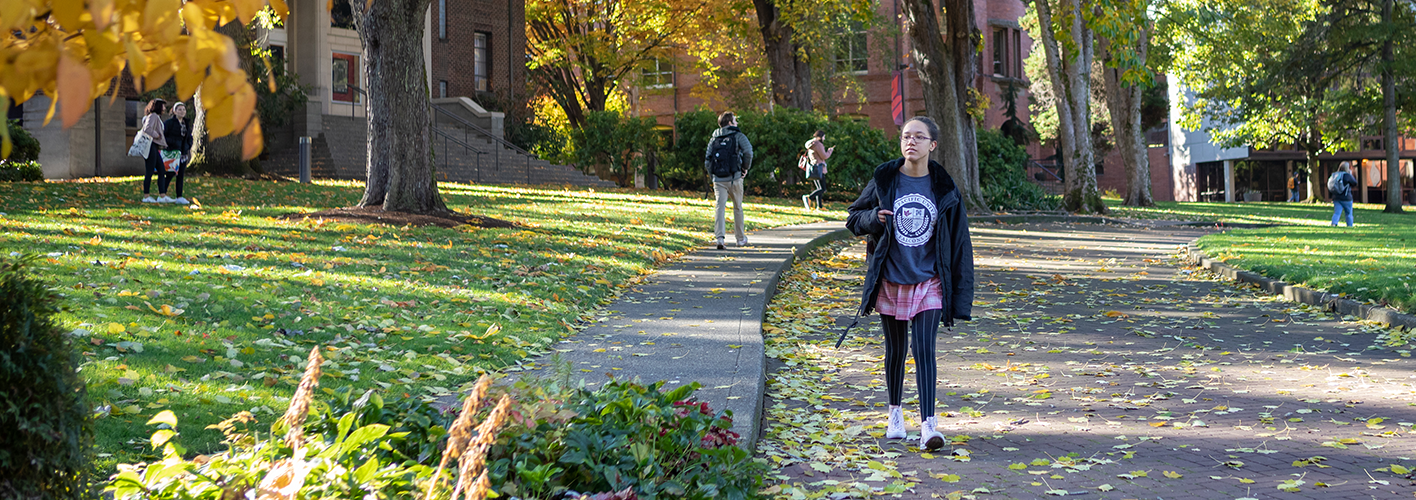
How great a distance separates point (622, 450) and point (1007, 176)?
2929 centimetres

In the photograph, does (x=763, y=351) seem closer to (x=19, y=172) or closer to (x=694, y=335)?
(x=694, y=335)

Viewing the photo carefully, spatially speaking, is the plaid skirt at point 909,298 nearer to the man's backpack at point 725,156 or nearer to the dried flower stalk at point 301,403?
the dried flower stalk at point 301,403

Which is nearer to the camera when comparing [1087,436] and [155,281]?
[1087,436]

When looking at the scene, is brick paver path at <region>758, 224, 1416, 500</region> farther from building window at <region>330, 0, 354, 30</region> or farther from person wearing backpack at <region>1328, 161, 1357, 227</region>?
building window at <region>330, 0, 354, 30</region>

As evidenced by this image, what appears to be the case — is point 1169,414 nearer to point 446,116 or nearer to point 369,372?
point 369,372

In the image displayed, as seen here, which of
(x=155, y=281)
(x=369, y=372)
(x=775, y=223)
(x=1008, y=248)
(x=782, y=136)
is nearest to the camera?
(x=369, y=372)

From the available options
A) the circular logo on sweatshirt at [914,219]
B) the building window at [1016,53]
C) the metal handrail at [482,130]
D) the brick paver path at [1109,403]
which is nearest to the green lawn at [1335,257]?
the brick paver path at [1109,403]

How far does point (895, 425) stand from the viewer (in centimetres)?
614

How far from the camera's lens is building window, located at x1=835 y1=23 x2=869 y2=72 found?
48259 mm

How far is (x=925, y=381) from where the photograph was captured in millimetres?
5988

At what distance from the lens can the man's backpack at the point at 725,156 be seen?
15180 millimetres

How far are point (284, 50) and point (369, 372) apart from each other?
33.2 m

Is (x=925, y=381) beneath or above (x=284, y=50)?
beneath

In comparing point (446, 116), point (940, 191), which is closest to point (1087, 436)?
point (940, 191)
